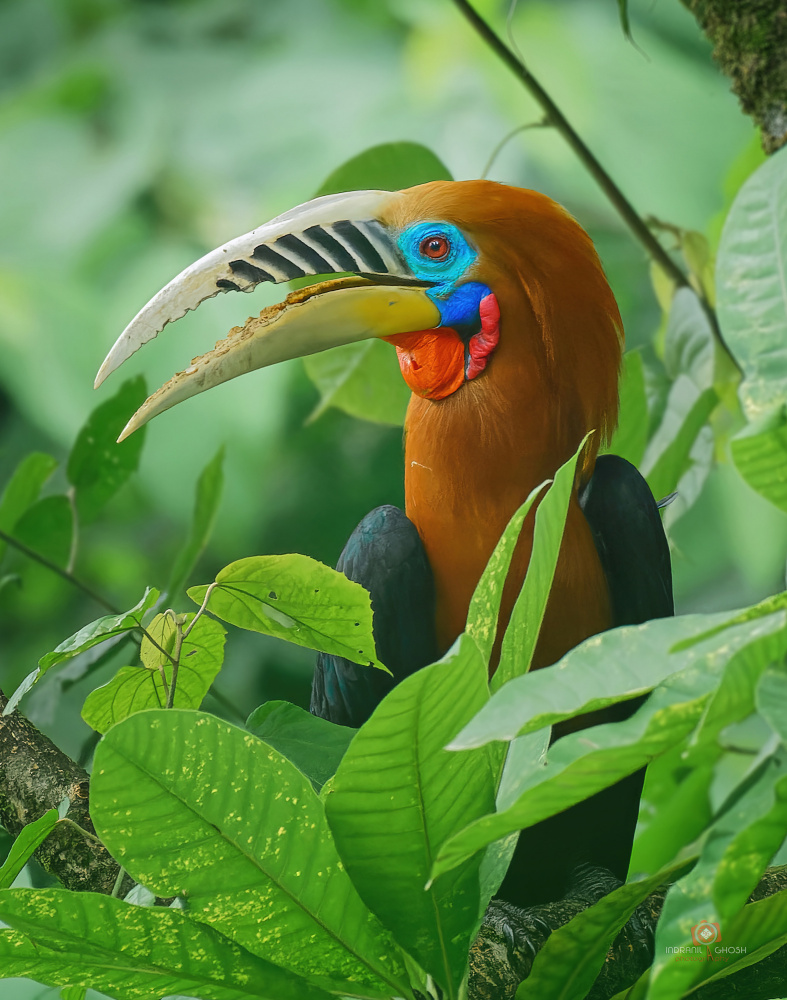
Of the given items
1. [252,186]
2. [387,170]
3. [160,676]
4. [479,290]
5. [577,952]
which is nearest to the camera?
[577,952]

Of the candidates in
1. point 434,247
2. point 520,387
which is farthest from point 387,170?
point 520,387

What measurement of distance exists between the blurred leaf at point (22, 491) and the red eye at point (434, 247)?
45cm

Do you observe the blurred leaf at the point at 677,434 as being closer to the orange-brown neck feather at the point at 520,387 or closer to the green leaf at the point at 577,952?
the orange-brown neck feather at the point at 520,387

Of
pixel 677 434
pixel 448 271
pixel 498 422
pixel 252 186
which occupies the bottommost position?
pixel 677 434

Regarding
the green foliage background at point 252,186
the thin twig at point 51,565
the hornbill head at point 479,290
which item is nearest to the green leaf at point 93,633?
the hornbill head at point 479,290

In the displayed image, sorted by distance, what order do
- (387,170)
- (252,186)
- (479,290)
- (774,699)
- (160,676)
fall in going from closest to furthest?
(774,699) < (160,676) < (479,290) < (387,170) < (252,186)

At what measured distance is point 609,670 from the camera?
27 centimetres

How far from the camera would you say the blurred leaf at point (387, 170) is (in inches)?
33.9

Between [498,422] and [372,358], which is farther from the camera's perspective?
[372,358]

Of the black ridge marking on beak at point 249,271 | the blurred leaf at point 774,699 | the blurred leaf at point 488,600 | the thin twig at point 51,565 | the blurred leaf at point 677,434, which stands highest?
the black ridge marking on beak at point 249,271

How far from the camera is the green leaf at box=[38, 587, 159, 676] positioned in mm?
396

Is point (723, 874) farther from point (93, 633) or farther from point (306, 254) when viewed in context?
point (306, 254)

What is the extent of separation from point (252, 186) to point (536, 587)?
1786mm

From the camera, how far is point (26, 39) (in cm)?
212
